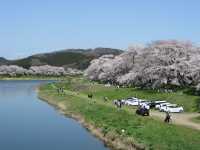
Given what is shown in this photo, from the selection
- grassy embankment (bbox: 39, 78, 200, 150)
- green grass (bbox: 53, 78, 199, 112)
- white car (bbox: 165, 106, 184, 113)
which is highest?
green grass (bbox: 53, 78, 199, 112)

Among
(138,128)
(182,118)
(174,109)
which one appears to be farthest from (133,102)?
(138,128)

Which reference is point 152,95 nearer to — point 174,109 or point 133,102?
point 133,102

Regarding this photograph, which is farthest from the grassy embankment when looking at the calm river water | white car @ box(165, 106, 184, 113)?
white car @ box(165, 106, 184, 113)

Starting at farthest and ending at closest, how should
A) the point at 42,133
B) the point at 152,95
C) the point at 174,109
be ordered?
1. the point at 152,95
2. the point at 174,109
3. the point at 42,133

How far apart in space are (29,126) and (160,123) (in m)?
17.7

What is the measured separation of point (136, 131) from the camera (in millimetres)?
35938

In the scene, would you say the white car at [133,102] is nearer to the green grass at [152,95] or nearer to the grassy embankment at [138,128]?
the green grass at [152,95]

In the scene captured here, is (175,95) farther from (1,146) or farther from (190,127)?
(1,146)

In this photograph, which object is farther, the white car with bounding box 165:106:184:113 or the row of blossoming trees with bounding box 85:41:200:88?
the row of blossoming trees with bounding box 85:41:200:88

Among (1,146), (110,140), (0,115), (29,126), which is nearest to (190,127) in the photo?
(110,140)

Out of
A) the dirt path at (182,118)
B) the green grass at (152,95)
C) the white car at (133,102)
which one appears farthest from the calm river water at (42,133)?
the green grass at (152,95)

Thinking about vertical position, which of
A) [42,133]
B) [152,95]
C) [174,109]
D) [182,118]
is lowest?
[42,133]

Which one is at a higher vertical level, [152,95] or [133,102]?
[152,95]

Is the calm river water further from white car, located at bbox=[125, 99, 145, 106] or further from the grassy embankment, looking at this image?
white car, located at bbox=[125, 99, 145, 106]
